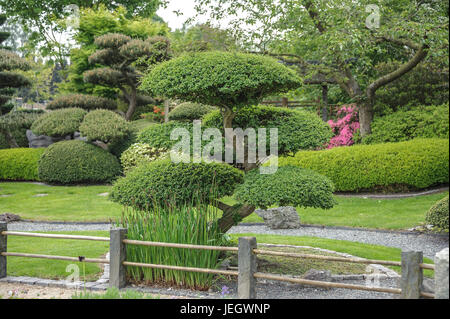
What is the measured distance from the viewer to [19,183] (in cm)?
1295

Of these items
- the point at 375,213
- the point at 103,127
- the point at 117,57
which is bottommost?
the point at 375,213

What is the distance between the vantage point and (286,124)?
4992 mm

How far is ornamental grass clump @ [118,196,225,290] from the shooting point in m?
4.54

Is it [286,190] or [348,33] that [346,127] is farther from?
[286,190]

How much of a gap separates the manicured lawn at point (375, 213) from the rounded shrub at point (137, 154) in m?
3.84

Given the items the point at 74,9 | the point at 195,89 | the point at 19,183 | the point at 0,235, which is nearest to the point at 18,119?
the point at 19,183

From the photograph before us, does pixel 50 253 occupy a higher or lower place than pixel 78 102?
lower

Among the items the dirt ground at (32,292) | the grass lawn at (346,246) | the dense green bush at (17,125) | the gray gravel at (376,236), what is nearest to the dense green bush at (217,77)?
the dirt ground at (32,292)

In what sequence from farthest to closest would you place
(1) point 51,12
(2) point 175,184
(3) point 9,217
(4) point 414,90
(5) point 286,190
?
(1) point 51,12 → (4) point 414,90 → (3) point 9,217 → (2) point 175,184 → (5) point 286,190

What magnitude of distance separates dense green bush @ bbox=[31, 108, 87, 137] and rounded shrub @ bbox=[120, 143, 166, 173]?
6.32 feet

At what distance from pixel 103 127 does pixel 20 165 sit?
291 cm

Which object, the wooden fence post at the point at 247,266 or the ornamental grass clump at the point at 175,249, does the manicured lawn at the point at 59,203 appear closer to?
the ornamental grass clump at the point at 175,249

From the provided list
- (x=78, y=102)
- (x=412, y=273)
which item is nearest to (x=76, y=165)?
(x=78, y=102)

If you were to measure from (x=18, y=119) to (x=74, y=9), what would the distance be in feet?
24.1
